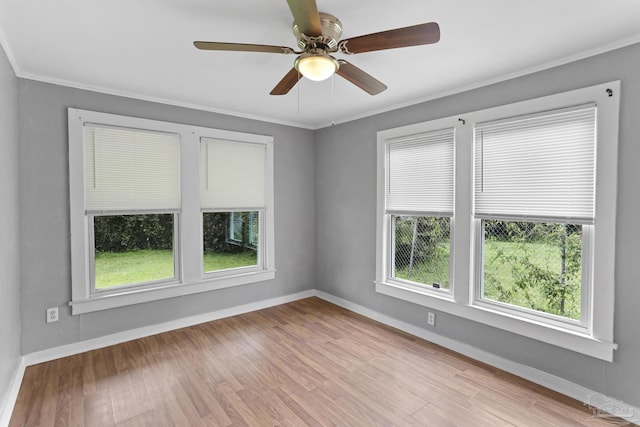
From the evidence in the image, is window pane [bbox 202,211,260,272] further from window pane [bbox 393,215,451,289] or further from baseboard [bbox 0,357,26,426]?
window pane [bbox 393,215,451,289]

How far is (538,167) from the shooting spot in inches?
97.0

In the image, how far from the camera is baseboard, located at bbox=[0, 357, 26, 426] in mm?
1998

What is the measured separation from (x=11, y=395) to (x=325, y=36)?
316 cm

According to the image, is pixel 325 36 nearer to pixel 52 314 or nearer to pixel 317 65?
pixel 317 65

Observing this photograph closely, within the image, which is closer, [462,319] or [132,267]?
[462,319]

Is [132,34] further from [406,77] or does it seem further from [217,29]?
[406,77]

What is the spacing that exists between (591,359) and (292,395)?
2162mm

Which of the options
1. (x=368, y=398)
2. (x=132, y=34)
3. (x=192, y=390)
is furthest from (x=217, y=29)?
(x=368, y=398)

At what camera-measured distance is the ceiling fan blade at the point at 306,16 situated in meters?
1.33

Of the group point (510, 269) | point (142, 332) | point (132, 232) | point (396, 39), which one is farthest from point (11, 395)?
point (510, 269)

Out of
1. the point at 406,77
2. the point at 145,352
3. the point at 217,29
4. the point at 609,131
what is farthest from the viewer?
the point at 145,352

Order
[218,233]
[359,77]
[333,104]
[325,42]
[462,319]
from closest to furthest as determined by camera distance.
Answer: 1. [325,42]
2. [359,77]
3. [462,319]
4. [333,104]
5. [218,233]

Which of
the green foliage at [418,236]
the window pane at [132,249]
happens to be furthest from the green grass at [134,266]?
the green foliage at [418,236]

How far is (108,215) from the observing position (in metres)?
3.08
